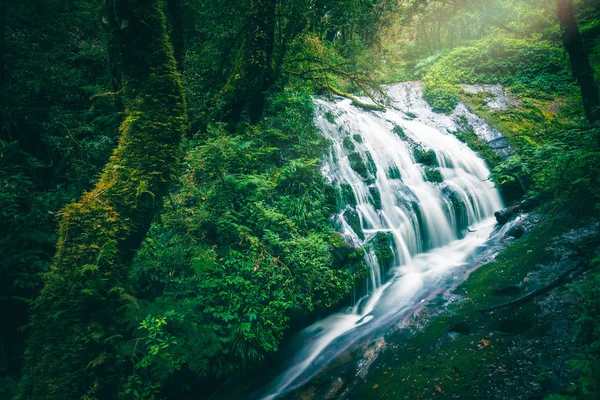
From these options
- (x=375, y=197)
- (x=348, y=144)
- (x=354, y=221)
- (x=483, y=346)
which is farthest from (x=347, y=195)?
(x=483, y=346)

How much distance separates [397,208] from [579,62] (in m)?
5.27

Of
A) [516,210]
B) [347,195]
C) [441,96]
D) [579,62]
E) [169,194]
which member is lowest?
[516,210]

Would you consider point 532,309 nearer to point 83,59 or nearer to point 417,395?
A: point 417,395

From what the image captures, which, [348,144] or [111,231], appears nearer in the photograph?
[111,231]

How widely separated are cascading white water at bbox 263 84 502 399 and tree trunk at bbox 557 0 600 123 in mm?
4217

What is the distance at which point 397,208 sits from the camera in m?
9.48

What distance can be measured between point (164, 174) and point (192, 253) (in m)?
1.67

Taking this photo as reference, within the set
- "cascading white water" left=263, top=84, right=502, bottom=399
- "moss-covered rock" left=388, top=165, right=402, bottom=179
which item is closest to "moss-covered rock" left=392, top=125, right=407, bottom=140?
"cascading white water" left=263, top=84, right=502, bottom=399

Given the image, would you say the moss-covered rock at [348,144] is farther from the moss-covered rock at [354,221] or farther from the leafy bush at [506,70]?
the leafy bush at [506,70]

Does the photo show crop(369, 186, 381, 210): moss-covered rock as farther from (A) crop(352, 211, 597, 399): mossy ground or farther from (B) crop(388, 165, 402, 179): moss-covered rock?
(A) crop(352, 211, 597, 399): mossy ground

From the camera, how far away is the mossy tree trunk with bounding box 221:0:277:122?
7211 mm

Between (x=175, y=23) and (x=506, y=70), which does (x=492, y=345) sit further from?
(x=506, y=70)

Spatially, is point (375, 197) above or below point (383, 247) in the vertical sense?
above

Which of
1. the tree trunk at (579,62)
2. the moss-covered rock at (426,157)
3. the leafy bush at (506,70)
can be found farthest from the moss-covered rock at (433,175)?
the leafy bush at (506,70)
